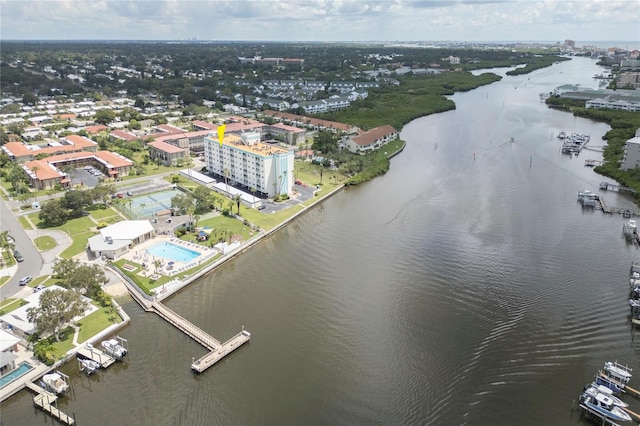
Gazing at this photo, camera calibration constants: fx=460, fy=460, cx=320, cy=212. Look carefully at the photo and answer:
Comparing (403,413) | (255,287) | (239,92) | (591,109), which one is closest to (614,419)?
(403,413)

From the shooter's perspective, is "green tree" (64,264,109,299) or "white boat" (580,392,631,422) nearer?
"white boat" (580,392,631,422)

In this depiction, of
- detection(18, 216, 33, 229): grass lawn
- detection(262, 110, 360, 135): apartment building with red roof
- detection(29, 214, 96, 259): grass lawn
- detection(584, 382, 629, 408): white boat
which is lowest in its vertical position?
detection(18, 216, 33, 229): grass lawn

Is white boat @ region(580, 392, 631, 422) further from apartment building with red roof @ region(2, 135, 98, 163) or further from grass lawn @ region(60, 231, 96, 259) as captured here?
apartment building with red roof @ region(2, 135, 98, 163)

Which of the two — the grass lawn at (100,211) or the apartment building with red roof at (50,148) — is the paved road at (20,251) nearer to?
the grass lawn at (100,211)

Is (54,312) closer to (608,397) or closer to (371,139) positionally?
(608,397)

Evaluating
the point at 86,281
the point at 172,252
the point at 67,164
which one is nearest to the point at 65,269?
the point at 86,281

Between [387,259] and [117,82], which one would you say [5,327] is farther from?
[117,82]

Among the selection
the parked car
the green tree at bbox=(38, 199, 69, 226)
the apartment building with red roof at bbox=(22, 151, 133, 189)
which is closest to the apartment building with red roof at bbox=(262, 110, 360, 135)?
the apartment building with red roof at bbox=(22, 151, 133, 189)
